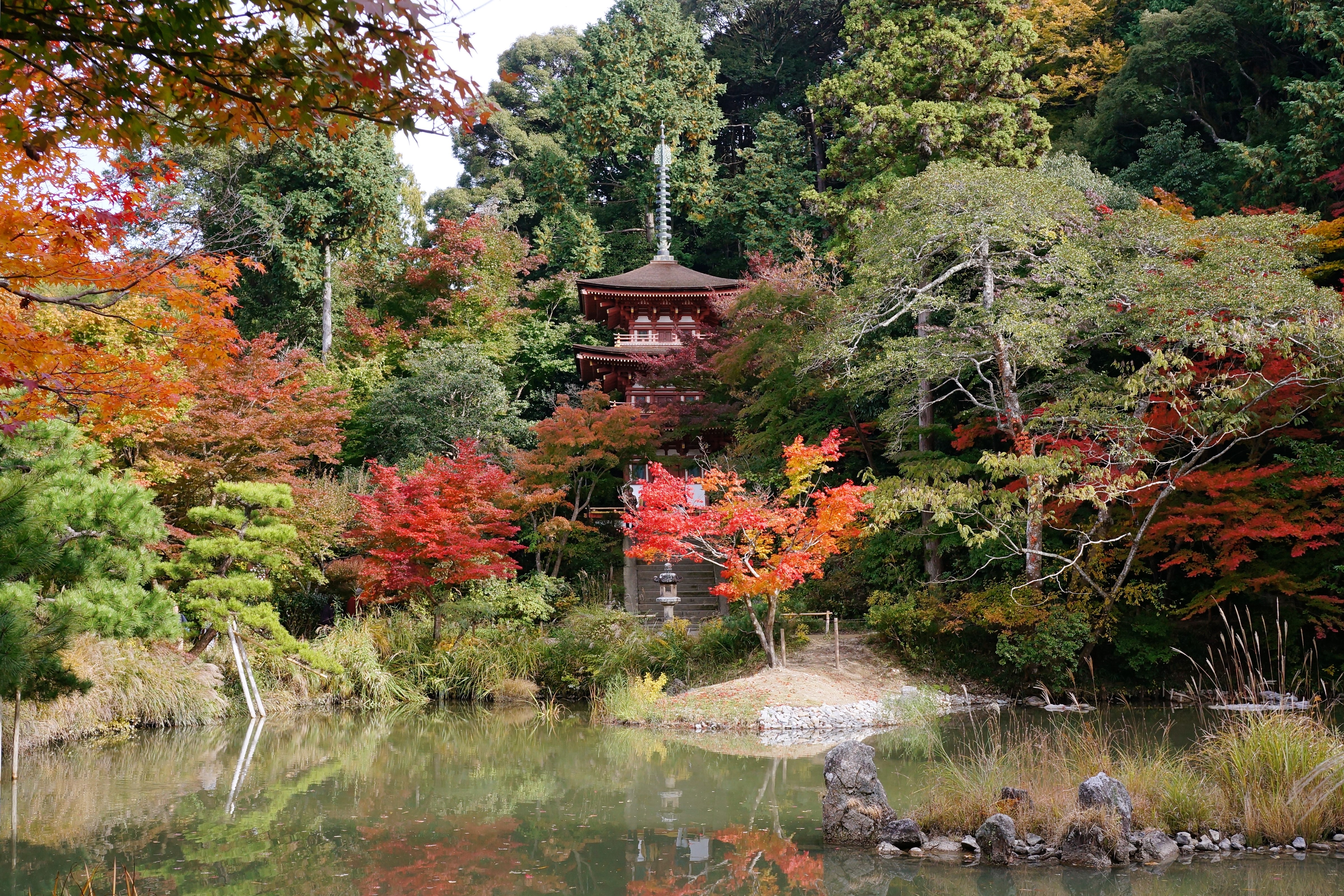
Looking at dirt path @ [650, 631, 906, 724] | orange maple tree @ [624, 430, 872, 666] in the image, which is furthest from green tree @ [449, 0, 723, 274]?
dirt path @ [650, 631, 906, 724]

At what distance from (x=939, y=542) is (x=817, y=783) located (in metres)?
6.16

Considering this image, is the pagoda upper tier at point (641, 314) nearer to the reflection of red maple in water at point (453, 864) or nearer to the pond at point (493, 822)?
the pond at point (493, 822)

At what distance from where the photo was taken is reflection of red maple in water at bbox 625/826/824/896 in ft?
16.3

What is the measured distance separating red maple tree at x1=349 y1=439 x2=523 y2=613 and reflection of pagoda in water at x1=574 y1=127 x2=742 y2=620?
405 cm

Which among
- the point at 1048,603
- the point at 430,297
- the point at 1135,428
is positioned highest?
the point at 430,297

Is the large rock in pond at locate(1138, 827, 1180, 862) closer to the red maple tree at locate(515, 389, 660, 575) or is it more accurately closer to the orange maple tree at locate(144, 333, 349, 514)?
the red maple tree at locate(515, 389, 660, 575)

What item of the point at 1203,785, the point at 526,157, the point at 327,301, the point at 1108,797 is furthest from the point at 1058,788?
the point at 526,157

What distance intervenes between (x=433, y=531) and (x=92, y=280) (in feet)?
26.9

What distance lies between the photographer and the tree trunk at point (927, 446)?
12602 millimetres

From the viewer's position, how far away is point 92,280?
4.35 metres

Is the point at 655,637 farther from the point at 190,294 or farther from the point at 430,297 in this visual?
the point at 430,297

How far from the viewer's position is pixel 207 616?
10297mm

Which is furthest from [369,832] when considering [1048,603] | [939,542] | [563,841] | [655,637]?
[939,542]

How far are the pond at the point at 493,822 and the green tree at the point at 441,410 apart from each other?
7.94 metres
